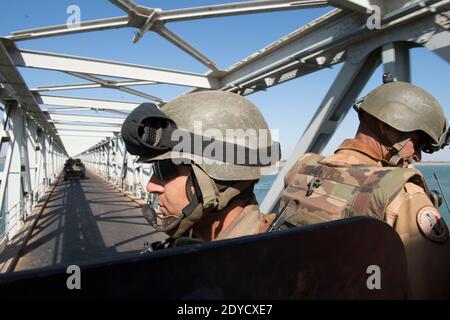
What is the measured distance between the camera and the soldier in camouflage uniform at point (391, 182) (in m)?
1.55

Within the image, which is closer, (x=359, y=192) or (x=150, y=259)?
(x=150, y=259)

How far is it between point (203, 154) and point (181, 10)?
13.5ft

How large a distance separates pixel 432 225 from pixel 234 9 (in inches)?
167

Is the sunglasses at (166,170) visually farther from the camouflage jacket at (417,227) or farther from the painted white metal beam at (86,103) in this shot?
the painted white metal beam at (86,103)

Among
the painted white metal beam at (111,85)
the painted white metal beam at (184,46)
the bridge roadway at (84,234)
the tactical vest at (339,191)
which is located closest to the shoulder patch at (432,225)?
the tactical vest at (339,191)

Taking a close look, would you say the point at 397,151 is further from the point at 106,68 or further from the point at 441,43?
the point at 106,68

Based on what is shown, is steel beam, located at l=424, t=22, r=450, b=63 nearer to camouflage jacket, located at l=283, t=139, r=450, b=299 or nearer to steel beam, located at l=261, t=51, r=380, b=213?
steel beam, located at l=261, t=51, r=380, b=213

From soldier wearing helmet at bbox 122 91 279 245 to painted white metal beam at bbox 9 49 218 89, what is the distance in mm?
5909

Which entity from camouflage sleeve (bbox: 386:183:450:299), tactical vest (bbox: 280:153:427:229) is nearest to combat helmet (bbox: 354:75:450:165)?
tactical vest (bbox: 280:153:427:229)
